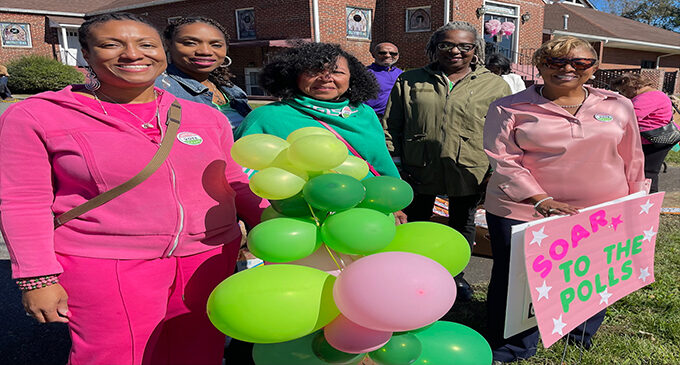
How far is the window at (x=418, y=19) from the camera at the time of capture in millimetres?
19936

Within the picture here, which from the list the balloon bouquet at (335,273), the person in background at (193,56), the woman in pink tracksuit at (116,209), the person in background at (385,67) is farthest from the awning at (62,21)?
the balloon bouquet at (335,273)

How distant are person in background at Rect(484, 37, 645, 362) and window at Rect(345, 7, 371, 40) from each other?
18974 mm

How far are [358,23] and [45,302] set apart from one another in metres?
20.6

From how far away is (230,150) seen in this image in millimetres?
1846

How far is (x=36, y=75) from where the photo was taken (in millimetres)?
20719

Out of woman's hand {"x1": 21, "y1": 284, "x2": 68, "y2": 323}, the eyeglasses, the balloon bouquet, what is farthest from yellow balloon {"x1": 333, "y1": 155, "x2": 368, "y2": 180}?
the eyeglasses

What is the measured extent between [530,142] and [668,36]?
33920 mm

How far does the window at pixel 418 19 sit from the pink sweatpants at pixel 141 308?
19.9m

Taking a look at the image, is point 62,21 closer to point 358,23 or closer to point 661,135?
point 358,23

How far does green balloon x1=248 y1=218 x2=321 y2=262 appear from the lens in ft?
5.22

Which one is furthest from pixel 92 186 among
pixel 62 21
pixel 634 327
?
pixel 62 21

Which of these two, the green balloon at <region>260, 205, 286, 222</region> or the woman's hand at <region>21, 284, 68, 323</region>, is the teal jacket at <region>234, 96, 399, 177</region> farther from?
the woman's hand at <region>21, 284, 68, 323</region>

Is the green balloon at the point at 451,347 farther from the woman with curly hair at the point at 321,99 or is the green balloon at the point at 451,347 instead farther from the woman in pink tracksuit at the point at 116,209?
the woman in pink tracksuit at the point at 116,209

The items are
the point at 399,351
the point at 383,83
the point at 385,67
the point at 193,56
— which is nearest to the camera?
the point at 399,351
